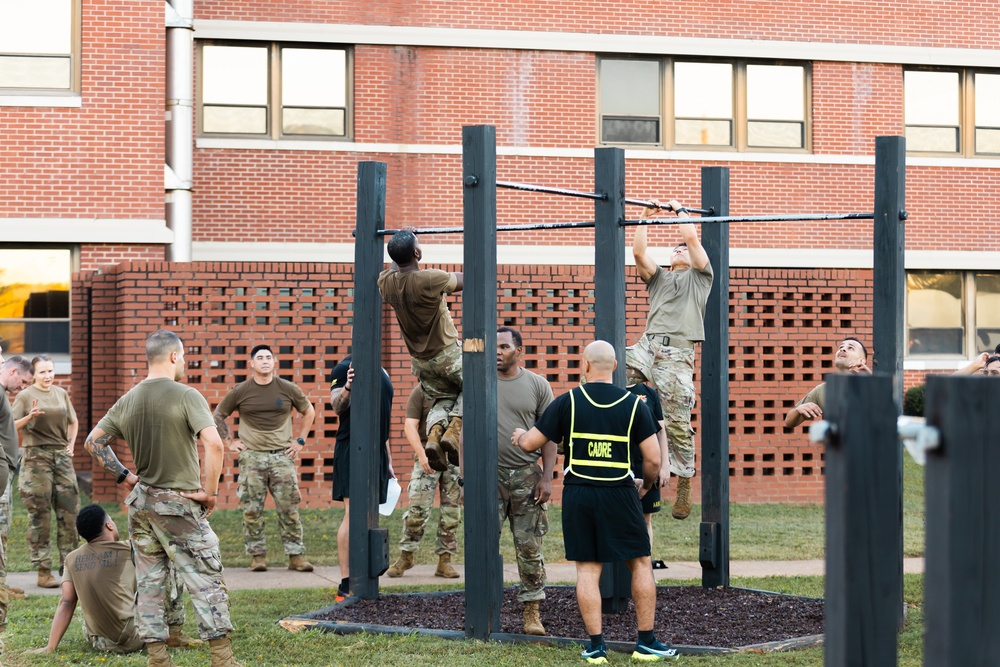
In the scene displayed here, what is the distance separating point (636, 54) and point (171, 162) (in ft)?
25.4

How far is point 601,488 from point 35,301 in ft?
42.2

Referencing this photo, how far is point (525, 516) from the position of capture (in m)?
8.67

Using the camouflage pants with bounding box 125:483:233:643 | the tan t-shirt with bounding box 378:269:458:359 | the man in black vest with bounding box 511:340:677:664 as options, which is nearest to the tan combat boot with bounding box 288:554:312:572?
the tan t-shirt with bounding box 378:269:458:359

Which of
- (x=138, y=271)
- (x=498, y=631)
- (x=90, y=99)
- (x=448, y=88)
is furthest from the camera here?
(x=448, y=88)

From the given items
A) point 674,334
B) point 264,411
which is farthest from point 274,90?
point 674,334

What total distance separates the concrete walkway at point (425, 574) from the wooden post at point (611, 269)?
5.04 feet

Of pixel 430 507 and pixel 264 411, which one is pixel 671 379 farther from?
pixel 264 411

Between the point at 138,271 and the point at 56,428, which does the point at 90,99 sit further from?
the point at 56,428

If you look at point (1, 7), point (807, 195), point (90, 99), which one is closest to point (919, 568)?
point (807, 195)

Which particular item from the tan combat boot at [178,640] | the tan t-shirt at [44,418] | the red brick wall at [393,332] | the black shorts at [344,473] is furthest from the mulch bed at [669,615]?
the red brick wall at [393,332]

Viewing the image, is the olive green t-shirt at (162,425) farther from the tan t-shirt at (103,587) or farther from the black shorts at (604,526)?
the black shorts at (604,526)

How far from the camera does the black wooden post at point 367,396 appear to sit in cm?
954

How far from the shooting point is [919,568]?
450 inches

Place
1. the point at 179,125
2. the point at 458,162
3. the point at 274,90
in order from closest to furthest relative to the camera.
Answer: the point at 179,125
the point at 274,90
the point at 458,162
